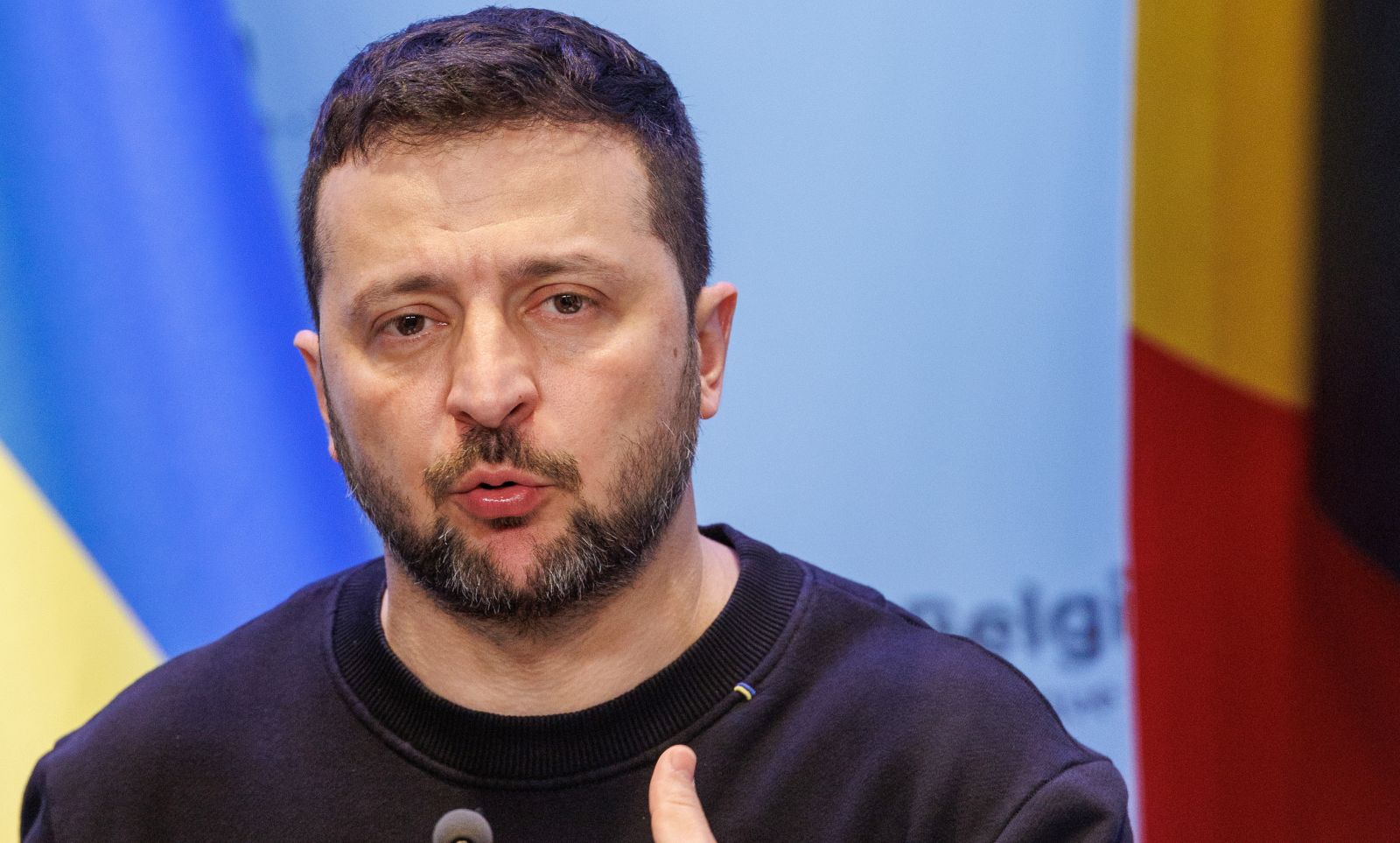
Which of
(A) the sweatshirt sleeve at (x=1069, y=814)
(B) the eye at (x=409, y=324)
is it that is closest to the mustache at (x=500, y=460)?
(B) the eye at (x=409, y=324)

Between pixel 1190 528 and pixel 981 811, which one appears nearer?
pixel 981 811

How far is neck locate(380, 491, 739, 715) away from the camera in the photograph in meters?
1.41

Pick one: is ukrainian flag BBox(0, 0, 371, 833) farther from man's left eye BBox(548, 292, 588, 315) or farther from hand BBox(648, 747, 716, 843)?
hand BBox(648, 747, 716, 843)

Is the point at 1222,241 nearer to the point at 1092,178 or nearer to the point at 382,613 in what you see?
the point at 1092,178

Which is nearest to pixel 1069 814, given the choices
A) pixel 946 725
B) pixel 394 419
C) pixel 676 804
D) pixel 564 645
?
pixel 946 725

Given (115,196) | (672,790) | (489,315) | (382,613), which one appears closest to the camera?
(672,790)

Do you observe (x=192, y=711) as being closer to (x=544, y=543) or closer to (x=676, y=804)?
(x=544, y=543)

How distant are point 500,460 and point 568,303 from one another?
0.18 metres

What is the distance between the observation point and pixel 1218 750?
1993 millimetres

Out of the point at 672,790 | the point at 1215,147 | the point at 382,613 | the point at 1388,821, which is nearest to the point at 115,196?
the point at 382,613

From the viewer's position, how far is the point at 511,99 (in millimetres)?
1343

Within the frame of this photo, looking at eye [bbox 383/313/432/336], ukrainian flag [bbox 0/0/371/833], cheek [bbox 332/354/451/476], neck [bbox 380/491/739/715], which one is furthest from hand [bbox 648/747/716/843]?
ukrainian flag [bbox 0/0/371/833]

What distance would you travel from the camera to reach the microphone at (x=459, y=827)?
1144mm

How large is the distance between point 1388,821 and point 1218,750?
0.25 meters
